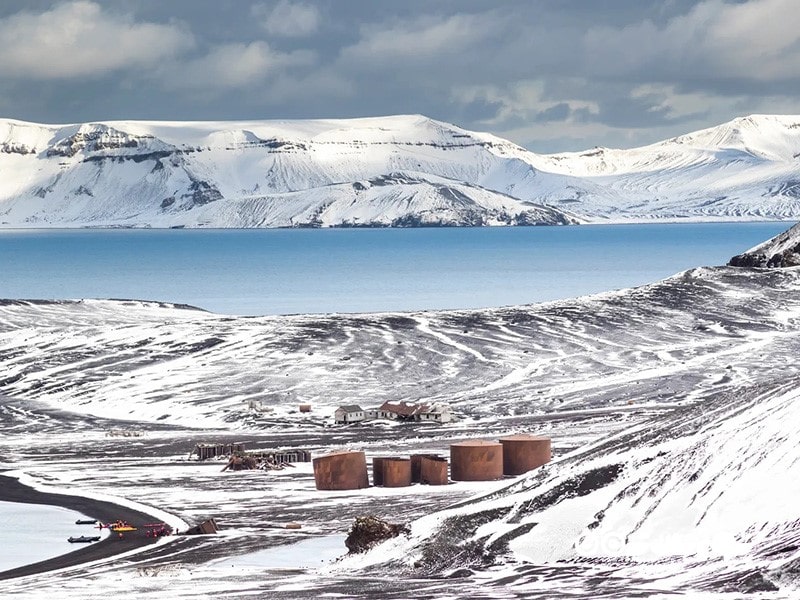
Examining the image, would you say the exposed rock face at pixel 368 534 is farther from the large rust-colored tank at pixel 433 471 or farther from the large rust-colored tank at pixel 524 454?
the large rust-colored tank at pixel 524 454

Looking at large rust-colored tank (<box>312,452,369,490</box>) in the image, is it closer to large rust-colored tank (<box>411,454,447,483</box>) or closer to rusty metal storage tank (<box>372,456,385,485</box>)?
rusty metal storage tank (<box>372,456,385,485</box>)

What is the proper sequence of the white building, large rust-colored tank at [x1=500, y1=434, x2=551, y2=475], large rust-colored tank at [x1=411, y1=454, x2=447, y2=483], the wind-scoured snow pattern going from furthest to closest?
the white building < large rust-colored tank at [x1=500, y1=434, x2=551, y2=475] < large rust-colored tank at [x1=411, y1=454, x2=447, y2=483] < the wind-scoured snow pattern

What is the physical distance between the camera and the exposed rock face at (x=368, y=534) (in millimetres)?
37219

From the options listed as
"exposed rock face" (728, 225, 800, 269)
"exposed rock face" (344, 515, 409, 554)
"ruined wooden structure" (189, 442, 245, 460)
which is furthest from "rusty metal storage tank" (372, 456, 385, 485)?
"exposed rock face" (728, 225, 800, 269)

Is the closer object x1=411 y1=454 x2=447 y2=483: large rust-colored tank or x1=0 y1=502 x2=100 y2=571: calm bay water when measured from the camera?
x1=0 y1=502 x2=100 y2=571: calm bay water

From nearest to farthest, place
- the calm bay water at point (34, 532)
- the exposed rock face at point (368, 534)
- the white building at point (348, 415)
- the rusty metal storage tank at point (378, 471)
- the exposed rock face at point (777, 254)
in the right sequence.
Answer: the exposed rock face at point (368, 534)
the calm bay water at point (34, 532)
the rusty metal storage tank at point (378, 471)
the white building at point (348, 415)
the exposed rock face at point (777, 254)

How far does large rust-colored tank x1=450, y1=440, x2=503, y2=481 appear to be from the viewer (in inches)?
Result: 2096

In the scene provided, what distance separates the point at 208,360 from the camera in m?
95.6

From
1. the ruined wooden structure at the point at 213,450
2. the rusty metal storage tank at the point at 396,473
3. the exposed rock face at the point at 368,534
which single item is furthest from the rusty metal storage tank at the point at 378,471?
the exposed rock face at the point at 368,534

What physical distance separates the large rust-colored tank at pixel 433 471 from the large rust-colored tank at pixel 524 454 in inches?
104

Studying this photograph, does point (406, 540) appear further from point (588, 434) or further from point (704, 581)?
point (588, 434)

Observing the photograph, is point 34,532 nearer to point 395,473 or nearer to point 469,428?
point 395,473

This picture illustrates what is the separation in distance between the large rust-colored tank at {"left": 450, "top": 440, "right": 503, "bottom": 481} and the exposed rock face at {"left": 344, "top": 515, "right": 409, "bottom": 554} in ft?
51.3

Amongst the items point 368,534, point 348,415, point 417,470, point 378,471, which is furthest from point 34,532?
point 348,415
